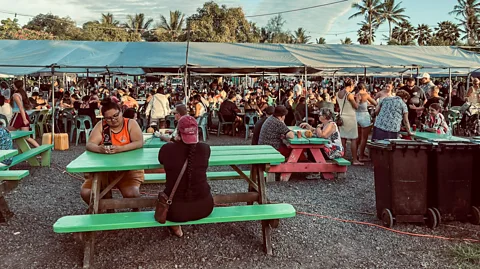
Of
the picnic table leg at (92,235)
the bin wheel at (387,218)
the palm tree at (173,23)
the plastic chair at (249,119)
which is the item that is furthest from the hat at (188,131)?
the palm tree at (173,23)

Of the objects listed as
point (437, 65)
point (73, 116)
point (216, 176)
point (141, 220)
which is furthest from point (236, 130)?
point (141, 220)

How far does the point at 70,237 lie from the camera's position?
4.04 m

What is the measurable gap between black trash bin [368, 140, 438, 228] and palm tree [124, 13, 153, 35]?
2083 inches

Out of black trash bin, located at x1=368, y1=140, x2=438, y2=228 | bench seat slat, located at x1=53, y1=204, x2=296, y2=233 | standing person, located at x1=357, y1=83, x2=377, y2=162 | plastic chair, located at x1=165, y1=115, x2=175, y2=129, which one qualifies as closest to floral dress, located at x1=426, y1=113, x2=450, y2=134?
standing person, located at x1=357, y1=83, x2=377, y2=162

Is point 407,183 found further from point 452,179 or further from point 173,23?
point 173,23

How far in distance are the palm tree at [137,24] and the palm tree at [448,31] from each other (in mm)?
40111

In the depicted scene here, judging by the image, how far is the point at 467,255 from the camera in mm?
3594

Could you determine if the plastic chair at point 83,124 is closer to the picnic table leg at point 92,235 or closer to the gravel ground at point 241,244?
the gravel ground at point 241,244

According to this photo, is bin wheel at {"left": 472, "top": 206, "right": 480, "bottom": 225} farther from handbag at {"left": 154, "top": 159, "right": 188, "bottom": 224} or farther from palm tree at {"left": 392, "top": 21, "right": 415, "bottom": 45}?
palm tree at {"left": 392, "top": 21, "right": 415, "bottom": 45}

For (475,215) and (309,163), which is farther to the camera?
(309,163)

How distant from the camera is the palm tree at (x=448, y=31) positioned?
57969mm

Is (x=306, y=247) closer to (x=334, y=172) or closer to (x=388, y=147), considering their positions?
(x=388, y=147)

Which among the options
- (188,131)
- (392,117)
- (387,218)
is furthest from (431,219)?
(392,117)

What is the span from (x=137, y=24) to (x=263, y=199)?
181 ft
